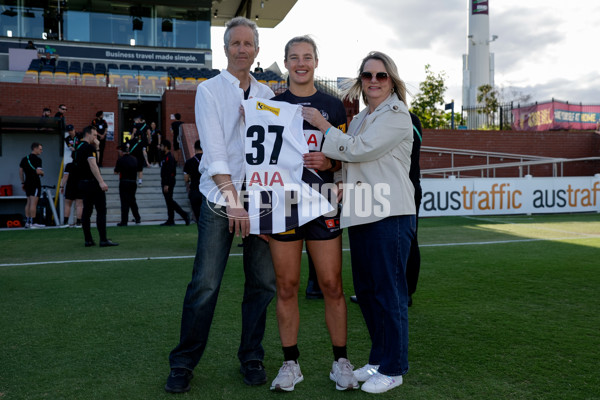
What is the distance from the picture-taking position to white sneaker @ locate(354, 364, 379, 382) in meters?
3.07

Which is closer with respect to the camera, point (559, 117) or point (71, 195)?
point (71, 195)

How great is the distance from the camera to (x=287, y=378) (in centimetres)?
295

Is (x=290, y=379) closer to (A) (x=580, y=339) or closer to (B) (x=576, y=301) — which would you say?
(A) (x=580, y=339)

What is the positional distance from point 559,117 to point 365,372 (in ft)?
78.1

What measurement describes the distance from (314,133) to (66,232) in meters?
10.3

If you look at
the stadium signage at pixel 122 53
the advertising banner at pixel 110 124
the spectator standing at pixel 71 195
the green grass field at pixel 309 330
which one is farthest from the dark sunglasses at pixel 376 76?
the stadium signage at pixel 122 53

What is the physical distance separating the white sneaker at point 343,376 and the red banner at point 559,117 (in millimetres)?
23566

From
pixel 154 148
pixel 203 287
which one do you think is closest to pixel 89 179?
pixel 203 287

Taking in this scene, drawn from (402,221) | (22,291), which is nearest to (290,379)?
(402,221)

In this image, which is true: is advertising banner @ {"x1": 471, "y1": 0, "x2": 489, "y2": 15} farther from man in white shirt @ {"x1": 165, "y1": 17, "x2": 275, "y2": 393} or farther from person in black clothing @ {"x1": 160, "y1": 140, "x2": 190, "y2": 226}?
man in white shirt @ {"x1": 165, "y1": 17, "x2": 275, "y2": 393}

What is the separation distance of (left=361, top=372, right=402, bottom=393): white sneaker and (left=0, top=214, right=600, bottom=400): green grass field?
2.0 inches

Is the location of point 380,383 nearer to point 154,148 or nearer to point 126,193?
point 126,193

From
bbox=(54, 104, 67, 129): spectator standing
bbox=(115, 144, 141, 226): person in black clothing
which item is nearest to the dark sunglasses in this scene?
bbox=(115, 144, 141, 226): person in black clothing

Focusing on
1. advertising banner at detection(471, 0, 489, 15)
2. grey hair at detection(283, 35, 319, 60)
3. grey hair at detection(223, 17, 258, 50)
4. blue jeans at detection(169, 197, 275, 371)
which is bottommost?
blue jeans at detection(169, 197, 275, 371)
